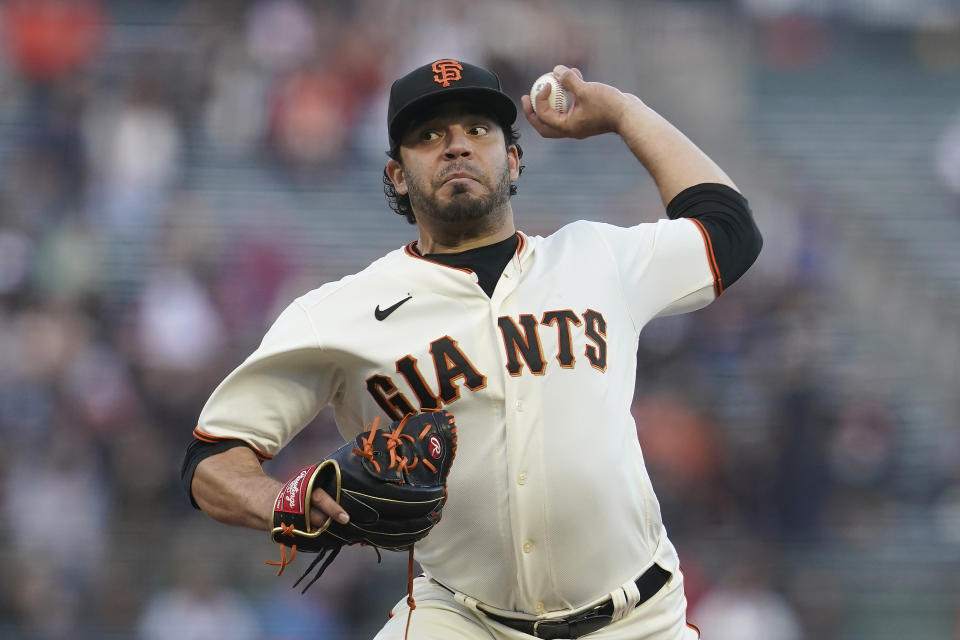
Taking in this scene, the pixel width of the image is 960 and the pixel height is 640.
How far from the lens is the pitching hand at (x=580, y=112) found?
3.89 metres

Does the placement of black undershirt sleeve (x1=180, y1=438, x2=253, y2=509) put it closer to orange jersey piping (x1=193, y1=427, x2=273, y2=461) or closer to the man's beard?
orange jersey piping (x1=193, y1=427, x2=273, y2=461)

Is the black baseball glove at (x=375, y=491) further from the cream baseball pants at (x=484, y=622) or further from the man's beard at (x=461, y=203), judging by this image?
the man's beard at (x=461, y=203)

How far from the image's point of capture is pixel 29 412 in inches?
356

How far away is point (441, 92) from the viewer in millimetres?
3521

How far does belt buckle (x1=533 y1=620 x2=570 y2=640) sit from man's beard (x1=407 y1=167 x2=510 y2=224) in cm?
106

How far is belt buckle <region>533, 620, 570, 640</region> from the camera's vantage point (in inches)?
131

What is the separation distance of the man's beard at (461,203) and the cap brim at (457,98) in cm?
16

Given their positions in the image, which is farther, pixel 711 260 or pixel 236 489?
pixel 711 260

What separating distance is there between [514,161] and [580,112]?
24 cm

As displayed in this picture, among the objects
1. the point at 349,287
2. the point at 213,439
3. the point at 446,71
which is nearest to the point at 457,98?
the point at 446,71

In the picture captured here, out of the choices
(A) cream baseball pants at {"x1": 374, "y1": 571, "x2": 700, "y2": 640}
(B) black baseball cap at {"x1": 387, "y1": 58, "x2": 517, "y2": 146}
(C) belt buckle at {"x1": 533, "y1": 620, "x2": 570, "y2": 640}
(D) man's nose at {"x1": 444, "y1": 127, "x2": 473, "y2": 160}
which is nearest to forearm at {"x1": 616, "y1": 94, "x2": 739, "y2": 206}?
(B) black baseball cap at {"x1": 387, "y1": 58, "x2": 517, "y2": 146}

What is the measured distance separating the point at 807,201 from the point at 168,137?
5.24 meters

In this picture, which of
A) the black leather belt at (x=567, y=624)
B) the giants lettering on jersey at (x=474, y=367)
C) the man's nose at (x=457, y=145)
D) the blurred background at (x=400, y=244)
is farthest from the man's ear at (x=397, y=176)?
the blurred background at (x=400, y=244)

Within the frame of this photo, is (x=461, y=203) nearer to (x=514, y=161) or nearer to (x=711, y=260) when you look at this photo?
(x=514, y=161)
